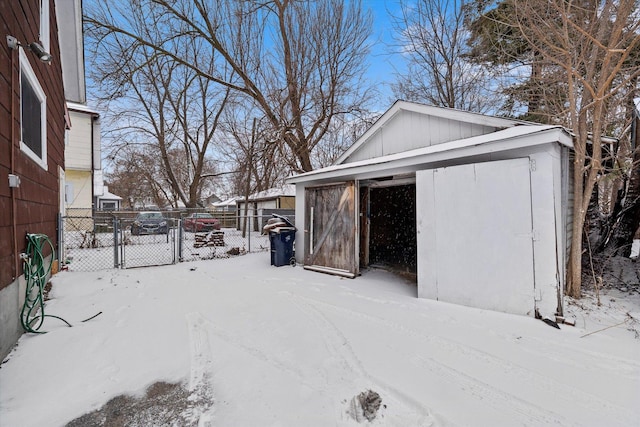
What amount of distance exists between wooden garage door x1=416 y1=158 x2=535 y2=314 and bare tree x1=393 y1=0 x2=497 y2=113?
317 inches

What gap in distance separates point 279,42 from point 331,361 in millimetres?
12173

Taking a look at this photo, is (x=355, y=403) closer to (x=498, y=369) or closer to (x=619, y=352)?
(x=498, y=369)

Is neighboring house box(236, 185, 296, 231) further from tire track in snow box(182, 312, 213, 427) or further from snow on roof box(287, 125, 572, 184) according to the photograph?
tire track in snow box(182, 312, 213, 427)

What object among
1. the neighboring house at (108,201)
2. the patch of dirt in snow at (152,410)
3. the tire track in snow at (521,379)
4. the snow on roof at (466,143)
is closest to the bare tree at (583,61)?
the snow on roof at (466,143)

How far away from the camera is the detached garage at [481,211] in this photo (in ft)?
11.4

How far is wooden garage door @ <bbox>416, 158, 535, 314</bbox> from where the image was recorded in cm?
360

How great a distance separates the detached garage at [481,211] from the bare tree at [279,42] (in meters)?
5.86

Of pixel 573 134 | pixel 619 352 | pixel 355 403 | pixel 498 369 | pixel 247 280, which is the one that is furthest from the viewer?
pixel 247 280

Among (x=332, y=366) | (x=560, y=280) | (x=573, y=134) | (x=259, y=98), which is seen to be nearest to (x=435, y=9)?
(x=259, y=98)

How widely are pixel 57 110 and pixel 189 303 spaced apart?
5528 mm

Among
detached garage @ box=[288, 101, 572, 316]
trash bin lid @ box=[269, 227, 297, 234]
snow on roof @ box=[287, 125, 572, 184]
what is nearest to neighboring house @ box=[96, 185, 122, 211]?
trash bin lid @ box=[269, 227, 297, 234]

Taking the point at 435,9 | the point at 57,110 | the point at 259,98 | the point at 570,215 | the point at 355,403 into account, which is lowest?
the point at 355,403

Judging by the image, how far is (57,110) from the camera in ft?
20.3

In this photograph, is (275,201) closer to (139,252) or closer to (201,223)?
(201,223)
